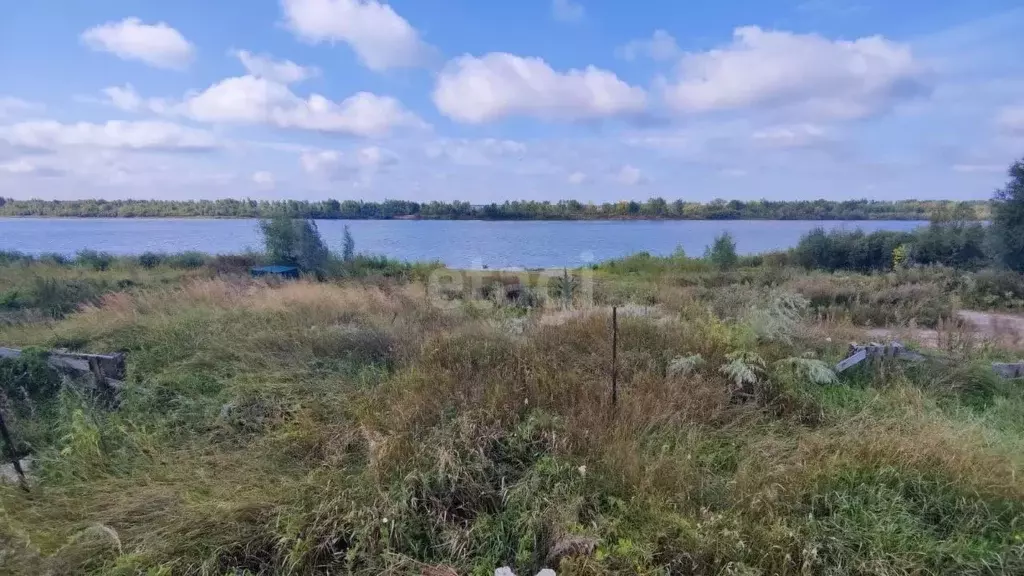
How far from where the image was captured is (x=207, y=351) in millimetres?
4621

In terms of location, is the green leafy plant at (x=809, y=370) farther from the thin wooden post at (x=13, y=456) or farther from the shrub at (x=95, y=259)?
the shrub at (x=95, y=259)

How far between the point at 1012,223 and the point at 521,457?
16.1 m

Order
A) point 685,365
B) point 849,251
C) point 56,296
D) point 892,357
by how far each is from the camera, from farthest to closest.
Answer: point 849,251 → point 56,296 → point 892,357 → point 685,365

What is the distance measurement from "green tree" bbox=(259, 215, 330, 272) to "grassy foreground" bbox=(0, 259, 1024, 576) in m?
8.23

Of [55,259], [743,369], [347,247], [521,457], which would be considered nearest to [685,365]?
[743,369]

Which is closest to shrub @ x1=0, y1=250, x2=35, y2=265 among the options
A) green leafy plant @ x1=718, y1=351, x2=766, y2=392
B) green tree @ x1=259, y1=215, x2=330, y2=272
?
green tree @ x1=259, y1=215, x2=330, y2=272

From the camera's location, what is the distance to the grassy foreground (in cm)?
223

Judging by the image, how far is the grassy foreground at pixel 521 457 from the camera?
223 centimetres

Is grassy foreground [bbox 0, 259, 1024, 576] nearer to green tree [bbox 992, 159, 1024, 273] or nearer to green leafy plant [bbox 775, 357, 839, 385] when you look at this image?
green leafy plant [bbox 775, 357, 839, 385]

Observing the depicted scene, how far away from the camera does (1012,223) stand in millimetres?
11664

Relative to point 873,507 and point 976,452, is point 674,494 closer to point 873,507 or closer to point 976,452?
point 873,507

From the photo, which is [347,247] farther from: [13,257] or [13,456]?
[13,456]

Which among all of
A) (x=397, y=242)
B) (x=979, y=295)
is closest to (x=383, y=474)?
(x=979, y=295)

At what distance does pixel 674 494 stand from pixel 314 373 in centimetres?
323
